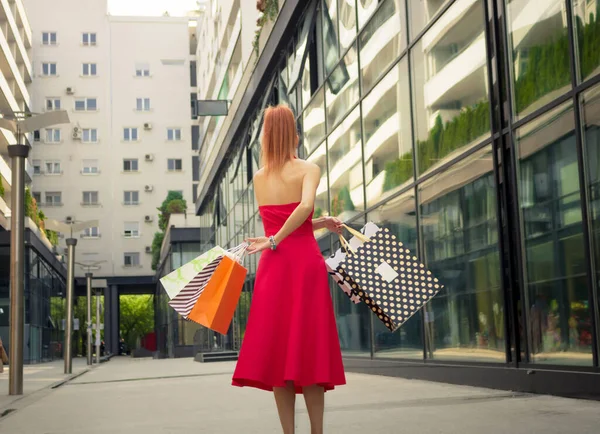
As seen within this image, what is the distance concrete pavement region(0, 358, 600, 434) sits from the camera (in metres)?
6.33

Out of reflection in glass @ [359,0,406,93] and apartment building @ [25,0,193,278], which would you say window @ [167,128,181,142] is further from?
reflection in glass @ [359,0,406,93]

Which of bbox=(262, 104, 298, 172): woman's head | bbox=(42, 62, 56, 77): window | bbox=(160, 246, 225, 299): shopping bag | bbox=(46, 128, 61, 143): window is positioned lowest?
bbox=(160, 246, 225, 299): shopping bag

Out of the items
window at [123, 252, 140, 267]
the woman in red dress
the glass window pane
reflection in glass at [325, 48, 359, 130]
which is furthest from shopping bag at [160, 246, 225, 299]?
window at [123, 252, 140, 267]

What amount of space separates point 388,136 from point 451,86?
272cm

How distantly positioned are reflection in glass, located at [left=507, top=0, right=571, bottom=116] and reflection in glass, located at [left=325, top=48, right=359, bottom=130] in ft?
21.9

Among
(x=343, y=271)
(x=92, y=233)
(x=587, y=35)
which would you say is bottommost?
(x=343, y=271)

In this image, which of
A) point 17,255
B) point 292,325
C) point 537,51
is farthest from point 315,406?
point 17,255

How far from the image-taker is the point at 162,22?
238ft

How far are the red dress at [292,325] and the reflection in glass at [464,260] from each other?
5.07 m

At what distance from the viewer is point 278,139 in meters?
5.05

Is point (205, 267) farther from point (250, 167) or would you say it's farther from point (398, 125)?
point (250, 167)

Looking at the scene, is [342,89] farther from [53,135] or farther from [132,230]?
[53,135]

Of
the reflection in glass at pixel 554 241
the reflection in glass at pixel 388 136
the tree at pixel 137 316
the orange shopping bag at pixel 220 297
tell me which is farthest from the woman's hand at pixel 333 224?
the tree at pixel 137 316

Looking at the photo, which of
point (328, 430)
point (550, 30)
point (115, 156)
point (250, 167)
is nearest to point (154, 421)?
point (328, 430)
